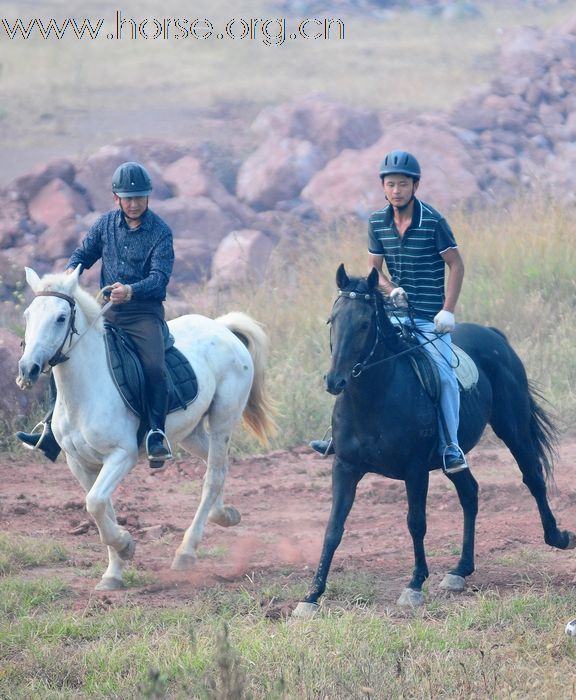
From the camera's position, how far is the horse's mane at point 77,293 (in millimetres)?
6965

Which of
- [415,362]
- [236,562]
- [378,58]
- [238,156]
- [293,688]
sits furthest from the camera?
[378,58]

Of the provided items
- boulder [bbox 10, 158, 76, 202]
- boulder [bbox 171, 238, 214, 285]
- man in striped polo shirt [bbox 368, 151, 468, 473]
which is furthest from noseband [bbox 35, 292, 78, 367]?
boulder [bbox 10, 158, 76, 202]

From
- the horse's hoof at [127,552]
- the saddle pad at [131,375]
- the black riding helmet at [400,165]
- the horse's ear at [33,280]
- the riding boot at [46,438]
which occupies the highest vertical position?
the black riding helmet at [400,165]

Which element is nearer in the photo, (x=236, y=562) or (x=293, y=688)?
(x=293, y=688)

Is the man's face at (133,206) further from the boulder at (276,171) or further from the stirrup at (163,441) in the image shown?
the boulder at (276,171)

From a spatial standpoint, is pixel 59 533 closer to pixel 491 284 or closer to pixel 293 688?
pixel 293 688

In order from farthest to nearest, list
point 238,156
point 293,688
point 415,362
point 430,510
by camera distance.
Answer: point 238,156, point 430,510, point 415,362, point 293,688

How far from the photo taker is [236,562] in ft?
26.8

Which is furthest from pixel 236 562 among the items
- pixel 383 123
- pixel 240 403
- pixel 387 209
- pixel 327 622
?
pixel 383 123

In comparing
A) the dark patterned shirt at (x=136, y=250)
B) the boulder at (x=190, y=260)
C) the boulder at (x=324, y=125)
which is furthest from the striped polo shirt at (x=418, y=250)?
the boulder at (x=324, y=125)

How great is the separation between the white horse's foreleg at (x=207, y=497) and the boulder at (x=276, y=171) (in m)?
12.6

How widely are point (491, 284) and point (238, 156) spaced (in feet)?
34.7

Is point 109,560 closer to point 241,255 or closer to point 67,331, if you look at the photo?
point 67,331

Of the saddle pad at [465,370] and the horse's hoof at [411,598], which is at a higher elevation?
the saddle pad at [465,370]
